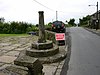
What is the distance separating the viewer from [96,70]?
6.83 meters

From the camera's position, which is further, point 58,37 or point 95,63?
Result: point 58,37

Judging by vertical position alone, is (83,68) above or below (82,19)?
below

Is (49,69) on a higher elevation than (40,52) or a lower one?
lower

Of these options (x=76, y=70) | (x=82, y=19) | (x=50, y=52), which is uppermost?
(x=82, y=19)

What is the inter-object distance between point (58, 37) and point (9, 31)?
1760cm

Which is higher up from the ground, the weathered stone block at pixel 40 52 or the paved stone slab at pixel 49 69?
the weathered stone block at pixel 40 52

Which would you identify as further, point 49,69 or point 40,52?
point 40,52

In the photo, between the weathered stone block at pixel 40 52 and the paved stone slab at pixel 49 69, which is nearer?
the paved stone slab at pixel 49 69

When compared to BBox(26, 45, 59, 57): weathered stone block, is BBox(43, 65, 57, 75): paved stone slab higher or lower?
lower

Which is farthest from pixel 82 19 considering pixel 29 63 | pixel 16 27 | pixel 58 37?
pixel 29 63

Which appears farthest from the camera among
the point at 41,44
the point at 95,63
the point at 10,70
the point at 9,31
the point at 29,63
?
the point at 9,31

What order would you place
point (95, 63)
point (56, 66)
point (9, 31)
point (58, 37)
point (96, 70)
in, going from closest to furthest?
point (96, 70) < point (56, 66) < point (95, 63) < point (58, 37) < point (9, 31)

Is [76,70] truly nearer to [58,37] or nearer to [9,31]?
[58,37]

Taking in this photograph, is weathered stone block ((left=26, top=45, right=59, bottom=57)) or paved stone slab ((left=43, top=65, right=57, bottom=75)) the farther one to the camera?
weathered stone block ((left=26, top=45, right=59, bottom=57))
